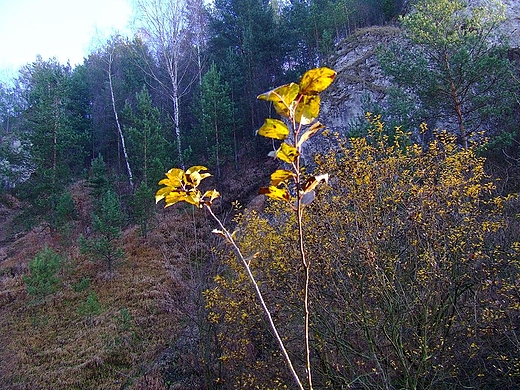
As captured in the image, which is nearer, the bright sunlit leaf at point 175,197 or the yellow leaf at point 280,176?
the yellow leaf at point 280,176

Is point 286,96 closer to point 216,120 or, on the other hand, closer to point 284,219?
point 284,219

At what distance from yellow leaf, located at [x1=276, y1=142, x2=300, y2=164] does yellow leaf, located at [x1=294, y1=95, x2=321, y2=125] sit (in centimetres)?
6

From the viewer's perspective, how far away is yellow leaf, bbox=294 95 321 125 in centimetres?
80

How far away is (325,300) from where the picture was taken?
18.5 feet

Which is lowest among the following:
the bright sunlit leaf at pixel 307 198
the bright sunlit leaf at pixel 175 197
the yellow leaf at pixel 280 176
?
the bright sunlit leaf at pixel 307 198

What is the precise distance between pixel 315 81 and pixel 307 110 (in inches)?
2.3

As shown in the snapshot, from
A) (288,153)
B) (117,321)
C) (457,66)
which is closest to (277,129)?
(288,153)

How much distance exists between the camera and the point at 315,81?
791 mm

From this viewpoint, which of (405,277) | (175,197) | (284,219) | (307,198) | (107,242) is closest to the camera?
(307,198)

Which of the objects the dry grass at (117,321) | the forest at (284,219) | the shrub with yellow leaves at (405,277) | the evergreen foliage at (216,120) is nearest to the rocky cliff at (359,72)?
the forest at (284,219)

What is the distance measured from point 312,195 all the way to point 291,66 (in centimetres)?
2083

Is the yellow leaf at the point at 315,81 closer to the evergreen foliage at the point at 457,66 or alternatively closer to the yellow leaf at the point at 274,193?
the yellow leaf at the point at 274,193

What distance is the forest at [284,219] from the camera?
16.4ft

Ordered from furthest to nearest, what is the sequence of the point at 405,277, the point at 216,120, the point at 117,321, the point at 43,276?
1. the point at 216,120
2. the point at 43,276
3. the point at 117,321
4. the point at 405,277
